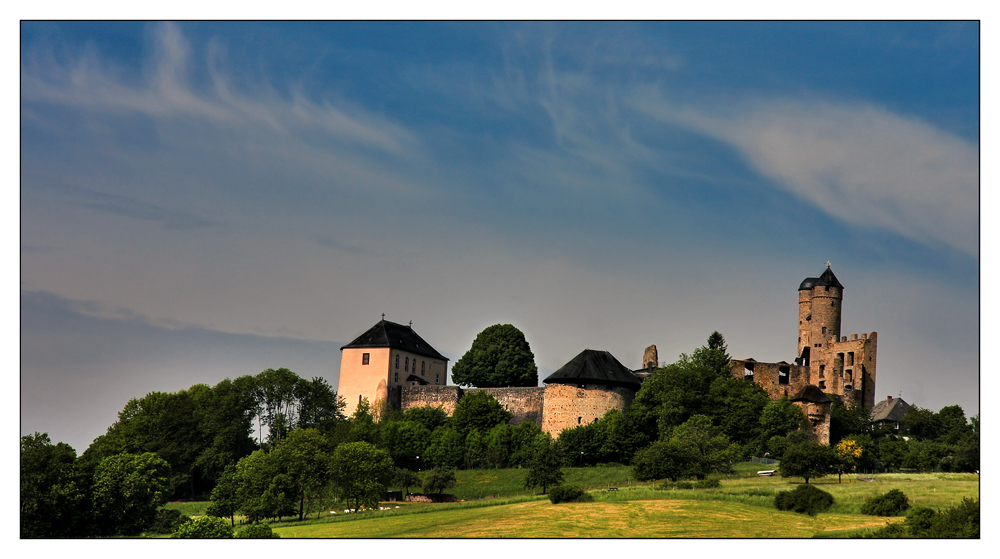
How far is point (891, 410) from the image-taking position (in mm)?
86062

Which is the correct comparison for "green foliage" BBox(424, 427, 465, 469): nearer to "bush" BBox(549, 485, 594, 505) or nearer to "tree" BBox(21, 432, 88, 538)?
"bush" BBox(549, 485, 594, 505)

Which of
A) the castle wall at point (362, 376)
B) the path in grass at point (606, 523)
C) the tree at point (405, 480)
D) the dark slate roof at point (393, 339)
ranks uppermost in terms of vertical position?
the dark slate roof at point (393, 339)

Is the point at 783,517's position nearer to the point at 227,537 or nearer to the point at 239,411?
the point at 227,537

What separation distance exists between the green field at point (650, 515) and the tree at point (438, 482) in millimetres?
2539

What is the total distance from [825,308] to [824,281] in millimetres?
1917

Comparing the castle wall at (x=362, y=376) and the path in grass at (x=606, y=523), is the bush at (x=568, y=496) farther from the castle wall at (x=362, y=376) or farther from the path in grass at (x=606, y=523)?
the castle wall at (x=362, y=376)

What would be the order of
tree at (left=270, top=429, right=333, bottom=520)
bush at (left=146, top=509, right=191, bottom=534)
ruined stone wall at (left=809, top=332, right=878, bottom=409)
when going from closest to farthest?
bush at (left=146, top=509, right=191, bottom=534) → tree at (left=270, top=429, right=333, bottom=520) → ruined stone wall at (left=809, top=332, right=878, bottom=409)

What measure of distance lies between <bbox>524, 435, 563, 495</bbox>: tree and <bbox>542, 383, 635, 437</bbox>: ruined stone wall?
10832 mm

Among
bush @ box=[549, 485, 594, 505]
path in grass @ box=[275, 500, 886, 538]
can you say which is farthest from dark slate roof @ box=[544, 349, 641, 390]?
path in grass @ box=[275, 500, 886, 538]

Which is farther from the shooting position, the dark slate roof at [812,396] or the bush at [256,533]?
the dark slate roof at [812,396]


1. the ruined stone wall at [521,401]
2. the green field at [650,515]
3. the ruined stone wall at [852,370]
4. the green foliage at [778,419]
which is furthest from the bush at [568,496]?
the ruined stone wall at [852,370]

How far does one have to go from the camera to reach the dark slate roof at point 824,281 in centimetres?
8256

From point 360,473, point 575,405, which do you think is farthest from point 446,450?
point 360,473

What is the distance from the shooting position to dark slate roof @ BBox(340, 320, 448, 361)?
245 ft
